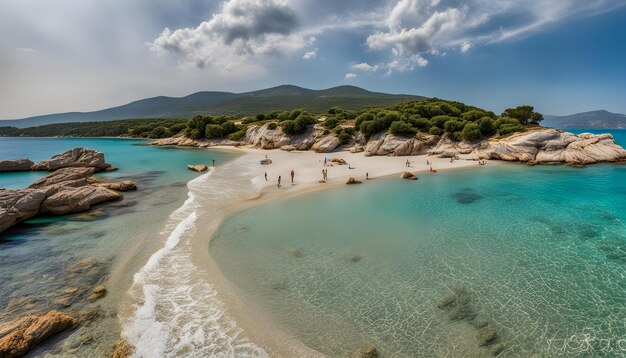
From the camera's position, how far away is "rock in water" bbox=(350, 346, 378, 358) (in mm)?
8898

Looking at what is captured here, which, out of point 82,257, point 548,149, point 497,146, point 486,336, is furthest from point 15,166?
point 548,149

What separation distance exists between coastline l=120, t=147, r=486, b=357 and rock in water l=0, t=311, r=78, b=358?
1.91 metres

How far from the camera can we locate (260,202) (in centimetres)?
→ 2608

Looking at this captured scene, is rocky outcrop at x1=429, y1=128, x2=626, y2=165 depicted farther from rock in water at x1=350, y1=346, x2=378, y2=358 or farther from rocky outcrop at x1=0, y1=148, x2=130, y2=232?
rocky outcrop at x1=0, y1=148, x2=130, y2=232

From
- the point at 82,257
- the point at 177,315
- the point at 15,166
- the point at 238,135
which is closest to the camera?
the point at 177,315

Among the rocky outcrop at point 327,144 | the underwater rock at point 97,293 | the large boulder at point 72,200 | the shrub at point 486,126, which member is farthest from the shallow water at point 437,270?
the rocky outcrop at point 327,144

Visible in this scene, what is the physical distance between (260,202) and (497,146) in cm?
4398

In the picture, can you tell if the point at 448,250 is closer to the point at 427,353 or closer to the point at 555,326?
the point at 555,326

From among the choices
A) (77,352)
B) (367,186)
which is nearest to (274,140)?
(367,186)

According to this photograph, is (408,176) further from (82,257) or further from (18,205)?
(18,205)

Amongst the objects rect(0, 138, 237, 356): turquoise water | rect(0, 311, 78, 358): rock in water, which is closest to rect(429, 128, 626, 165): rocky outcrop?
rect(0, 138, 237, 356): turquoise water

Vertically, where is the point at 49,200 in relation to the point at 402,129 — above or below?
below

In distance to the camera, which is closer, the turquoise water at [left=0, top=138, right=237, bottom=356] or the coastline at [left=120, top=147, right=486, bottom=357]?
the coastline at [left=120, top=147, right=486, bottom=357]

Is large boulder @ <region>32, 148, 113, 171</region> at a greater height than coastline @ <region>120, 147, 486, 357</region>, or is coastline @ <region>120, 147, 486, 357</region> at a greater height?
large boulder @ <region>32, 148, 113, 171</region>
